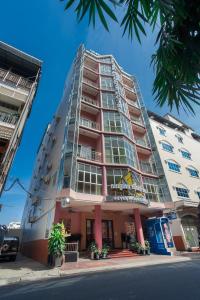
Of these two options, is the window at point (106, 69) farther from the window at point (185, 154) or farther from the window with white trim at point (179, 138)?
the window at point (185, 154)

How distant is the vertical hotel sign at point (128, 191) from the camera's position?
14673 mm

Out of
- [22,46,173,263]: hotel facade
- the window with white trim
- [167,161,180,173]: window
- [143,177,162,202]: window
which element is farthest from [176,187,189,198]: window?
the window with white trim

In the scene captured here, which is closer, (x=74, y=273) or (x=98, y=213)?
(x=74, y=273)

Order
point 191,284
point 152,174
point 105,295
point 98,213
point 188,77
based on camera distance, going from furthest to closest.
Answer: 1. point 152,174
2. point 98,213
3. point 191,284
4. point 105,295
5. point 188,77

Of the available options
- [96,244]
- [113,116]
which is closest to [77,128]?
[113,116]

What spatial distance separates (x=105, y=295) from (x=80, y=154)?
12.4m

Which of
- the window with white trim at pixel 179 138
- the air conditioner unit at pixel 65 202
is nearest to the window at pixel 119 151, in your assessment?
the air conditioner unit at pixel 65 202

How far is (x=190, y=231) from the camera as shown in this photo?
18875 millimetres

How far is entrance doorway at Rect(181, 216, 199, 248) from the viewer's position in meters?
18.2

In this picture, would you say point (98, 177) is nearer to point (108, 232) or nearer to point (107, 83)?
point (108, 232)

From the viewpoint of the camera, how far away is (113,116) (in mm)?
20875

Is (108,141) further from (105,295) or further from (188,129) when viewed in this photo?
(188,129)

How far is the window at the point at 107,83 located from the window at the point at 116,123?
16.8ft

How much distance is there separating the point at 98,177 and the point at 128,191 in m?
2.89
